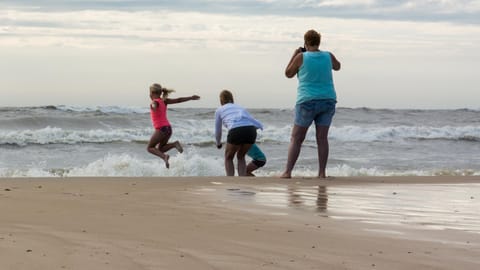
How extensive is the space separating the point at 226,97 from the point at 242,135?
0.65 metres

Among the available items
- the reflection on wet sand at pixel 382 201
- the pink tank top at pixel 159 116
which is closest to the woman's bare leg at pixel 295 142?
the reflection on wet sand at pixel 382 201

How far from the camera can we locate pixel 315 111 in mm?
9055

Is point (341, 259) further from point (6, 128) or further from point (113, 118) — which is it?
point (113, 118)

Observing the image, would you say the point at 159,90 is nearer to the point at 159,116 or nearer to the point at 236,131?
the point at 159,116

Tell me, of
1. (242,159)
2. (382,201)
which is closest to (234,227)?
(382,201)

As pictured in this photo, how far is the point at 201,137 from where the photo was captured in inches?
931

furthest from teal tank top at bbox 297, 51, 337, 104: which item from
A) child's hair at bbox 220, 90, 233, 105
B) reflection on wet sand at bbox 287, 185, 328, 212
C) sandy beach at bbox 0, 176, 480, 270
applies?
child's hair at bbox 220, 90, 233, 105

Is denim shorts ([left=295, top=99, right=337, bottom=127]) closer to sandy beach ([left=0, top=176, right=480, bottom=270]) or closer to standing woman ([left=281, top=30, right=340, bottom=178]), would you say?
standing woman ([left=281, top=30, right=340, bottom=178])

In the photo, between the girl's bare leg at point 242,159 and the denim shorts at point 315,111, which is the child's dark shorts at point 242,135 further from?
the denim shorts at point 315,111

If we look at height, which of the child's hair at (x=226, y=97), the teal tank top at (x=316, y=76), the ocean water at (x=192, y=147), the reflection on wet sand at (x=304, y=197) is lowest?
the ocean water at (x=192, y=147)

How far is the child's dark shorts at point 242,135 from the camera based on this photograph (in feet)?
34.4

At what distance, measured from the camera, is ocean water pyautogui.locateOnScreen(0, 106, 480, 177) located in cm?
1353

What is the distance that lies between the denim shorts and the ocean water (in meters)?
3.64

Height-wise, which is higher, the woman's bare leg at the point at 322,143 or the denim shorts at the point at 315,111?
the denim shorts at the point at 315,111
